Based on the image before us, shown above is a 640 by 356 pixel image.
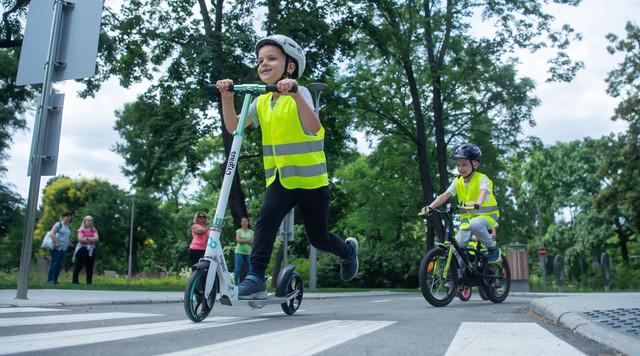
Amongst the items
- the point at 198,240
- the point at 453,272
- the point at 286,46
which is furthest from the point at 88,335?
the point at 198,240

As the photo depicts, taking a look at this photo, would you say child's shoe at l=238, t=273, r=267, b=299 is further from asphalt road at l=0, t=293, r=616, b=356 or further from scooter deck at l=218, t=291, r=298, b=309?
asphalt road at l=0, t=293, r=616, b=356

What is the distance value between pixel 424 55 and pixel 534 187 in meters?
30.5

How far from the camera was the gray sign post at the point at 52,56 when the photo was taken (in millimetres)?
8062

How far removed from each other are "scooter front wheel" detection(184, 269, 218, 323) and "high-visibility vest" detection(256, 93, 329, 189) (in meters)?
1.06

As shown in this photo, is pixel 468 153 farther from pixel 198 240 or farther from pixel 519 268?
pixel 519 268

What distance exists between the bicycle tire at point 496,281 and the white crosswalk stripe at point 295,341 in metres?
4.30

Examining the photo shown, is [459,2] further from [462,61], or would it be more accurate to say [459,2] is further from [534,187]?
[534,187]

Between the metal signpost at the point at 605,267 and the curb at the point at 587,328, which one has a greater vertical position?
the metal signpost at the point at 605,267

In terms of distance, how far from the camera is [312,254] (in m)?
18.7

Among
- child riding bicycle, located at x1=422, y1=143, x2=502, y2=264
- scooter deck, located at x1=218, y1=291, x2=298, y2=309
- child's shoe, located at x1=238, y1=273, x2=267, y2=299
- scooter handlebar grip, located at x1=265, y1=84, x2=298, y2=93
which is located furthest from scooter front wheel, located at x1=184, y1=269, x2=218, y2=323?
child riding bicycle, located at x1=422, y1=143, x2=502, y2=264

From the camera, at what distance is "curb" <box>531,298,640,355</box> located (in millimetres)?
3167

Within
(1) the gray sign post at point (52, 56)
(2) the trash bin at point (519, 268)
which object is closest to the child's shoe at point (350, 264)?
(1) the gray sign post at point (52, 56)

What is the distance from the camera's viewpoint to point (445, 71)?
74.9ft

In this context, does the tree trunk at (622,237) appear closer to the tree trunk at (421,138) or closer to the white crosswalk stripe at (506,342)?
the tree trunk at (421,138)
